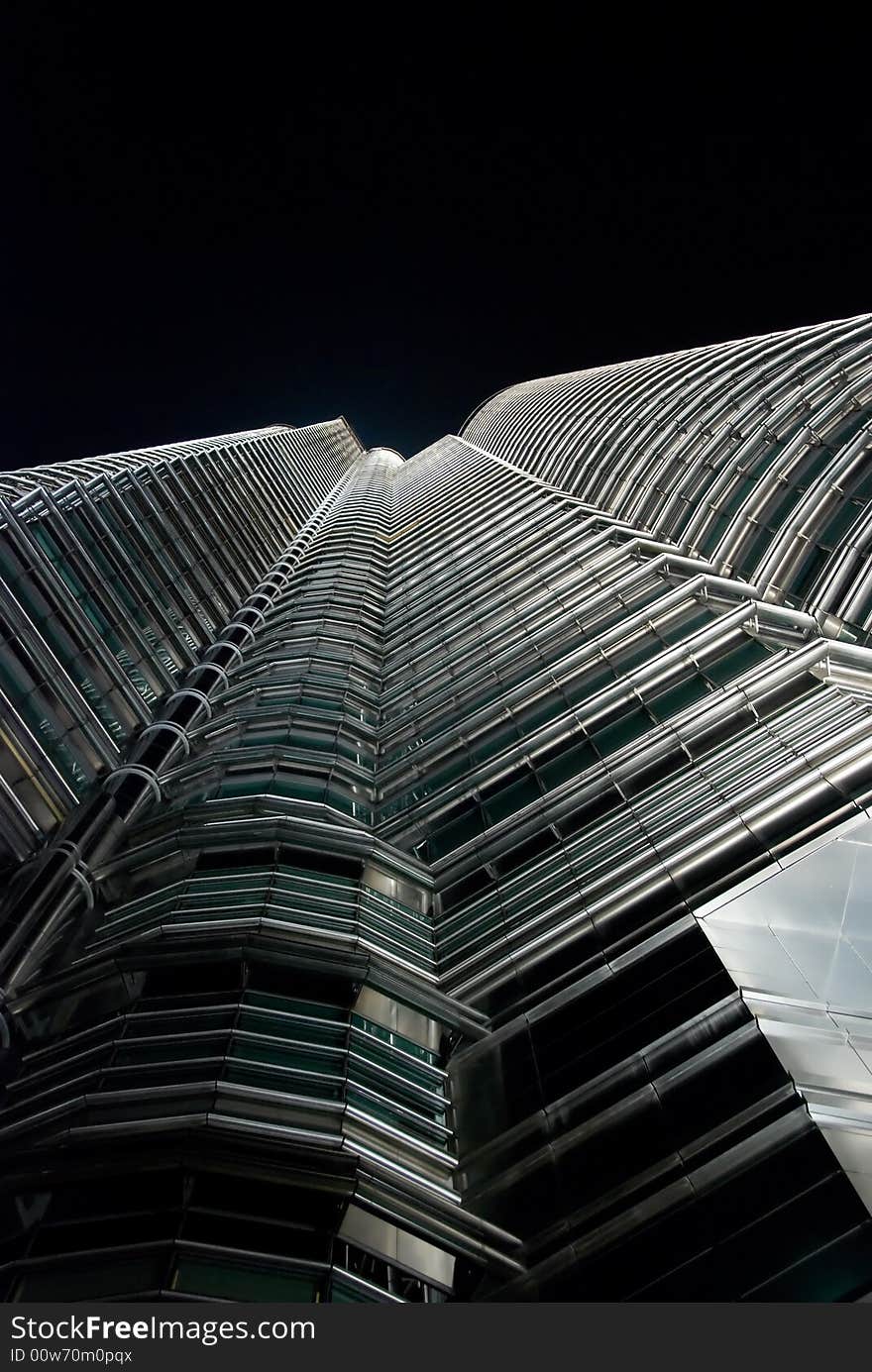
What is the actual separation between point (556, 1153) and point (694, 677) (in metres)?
11.2

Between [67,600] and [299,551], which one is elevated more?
[67,600]

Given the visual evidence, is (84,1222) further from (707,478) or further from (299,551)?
(299,551)

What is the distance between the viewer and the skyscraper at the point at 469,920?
416 inches

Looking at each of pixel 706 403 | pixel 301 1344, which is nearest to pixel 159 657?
pixel 706 403

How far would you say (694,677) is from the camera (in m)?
20.8

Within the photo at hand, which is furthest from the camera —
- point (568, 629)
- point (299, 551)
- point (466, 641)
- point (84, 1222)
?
point (299, 551)

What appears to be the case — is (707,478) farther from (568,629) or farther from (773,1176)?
(773,1176)

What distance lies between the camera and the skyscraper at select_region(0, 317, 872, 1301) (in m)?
10.6

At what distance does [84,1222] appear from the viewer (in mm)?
10625

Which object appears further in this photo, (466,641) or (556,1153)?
(466,641)

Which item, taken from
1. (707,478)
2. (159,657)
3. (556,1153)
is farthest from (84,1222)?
(707,478)

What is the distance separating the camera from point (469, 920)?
1753 centimetres

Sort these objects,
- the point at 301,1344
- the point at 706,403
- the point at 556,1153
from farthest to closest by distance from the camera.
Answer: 1. the point at 706,403
2. the point at 556,1153
3. the point at 301,1344

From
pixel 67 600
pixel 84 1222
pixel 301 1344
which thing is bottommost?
pixel 301 1344
